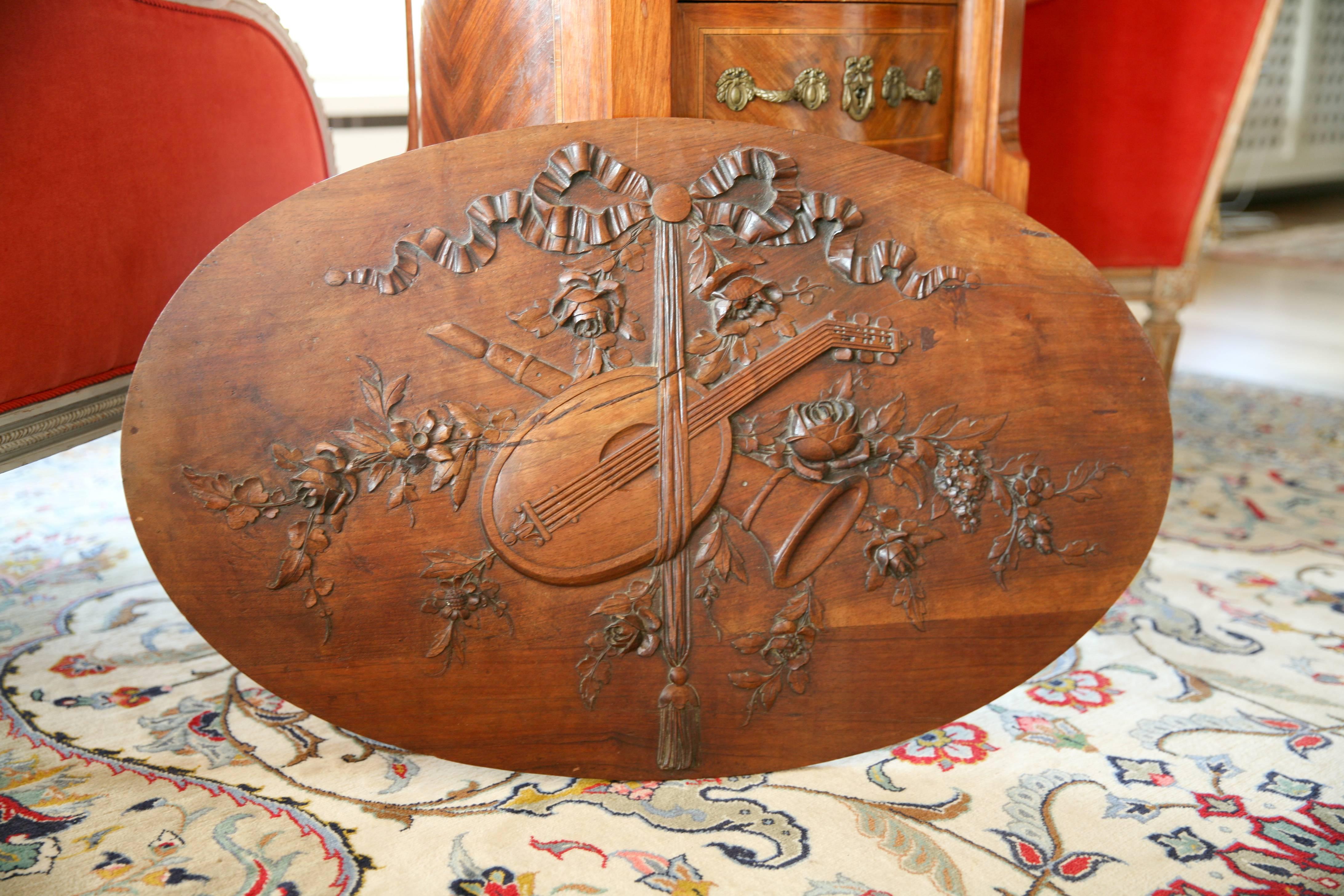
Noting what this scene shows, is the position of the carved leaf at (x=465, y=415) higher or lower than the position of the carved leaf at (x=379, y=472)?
higher

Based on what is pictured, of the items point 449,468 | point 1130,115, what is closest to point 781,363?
point 449,468

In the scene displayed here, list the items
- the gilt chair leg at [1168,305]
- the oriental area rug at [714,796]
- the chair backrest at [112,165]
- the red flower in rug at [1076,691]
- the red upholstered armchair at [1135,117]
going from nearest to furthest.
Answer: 1. the oriental area rug at [714,796]
2. the chair backrest at [112,165]
3. the red flower in rug at [1076,691]
4. the red upholstered armchair at [1135,117]
5. the gilt chair leg at [1168,305]

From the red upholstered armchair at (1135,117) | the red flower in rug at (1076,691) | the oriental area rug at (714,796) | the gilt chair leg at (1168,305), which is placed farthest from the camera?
the gilt chair leg at (1168,305)

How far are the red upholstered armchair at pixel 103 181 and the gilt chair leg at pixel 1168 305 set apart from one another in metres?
1.21

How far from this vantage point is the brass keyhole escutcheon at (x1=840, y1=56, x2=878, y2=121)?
0.87 metres

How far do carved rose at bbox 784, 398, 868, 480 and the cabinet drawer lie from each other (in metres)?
0.23

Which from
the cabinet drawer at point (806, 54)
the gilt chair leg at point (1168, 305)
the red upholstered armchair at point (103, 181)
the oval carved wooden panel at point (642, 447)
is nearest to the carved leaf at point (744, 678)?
the oval carved wooden panel at point (642, 447)

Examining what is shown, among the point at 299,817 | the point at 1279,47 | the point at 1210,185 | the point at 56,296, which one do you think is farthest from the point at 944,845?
the point at 1279,47

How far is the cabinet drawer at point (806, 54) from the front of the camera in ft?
2.74

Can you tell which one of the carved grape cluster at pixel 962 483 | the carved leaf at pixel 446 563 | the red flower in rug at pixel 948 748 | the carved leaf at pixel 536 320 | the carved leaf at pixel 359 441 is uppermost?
the carved leaf at pixel 536 320

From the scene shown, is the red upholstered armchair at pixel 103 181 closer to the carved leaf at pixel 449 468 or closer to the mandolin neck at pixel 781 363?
the carved leaf at pixel 449 468

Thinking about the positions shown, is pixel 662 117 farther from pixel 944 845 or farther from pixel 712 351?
pixel 944 845

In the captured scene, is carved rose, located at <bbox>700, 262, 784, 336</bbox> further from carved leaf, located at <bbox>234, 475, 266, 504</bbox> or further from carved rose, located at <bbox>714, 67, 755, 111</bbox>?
carved leaf, located at <bbox>234, 475, 266, 504</bbox>

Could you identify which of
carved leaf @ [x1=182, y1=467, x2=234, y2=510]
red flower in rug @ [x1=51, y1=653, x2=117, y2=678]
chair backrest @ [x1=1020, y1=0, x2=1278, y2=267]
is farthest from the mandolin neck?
chair backrest @ [x1=1020, y1=0, x2=1278, y2=267]
